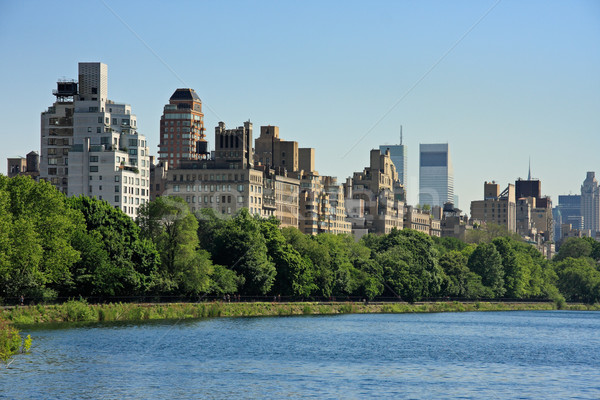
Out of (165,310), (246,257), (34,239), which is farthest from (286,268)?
(34,239)

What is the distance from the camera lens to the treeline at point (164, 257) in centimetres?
11319

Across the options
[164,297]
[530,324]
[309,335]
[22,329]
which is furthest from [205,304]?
[530,324]

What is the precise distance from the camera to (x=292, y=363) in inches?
3484

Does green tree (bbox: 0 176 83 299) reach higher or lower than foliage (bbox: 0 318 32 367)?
higher

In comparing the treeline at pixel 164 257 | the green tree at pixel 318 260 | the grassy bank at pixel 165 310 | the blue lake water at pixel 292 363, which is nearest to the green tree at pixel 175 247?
the treeline at pixel 164 257

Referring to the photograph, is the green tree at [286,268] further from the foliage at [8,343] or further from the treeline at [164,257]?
the foliage at [8,343]

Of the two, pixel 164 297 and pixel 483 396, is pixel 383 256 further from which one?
pixel 483 396

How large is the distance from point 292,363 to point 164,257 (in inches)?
2231

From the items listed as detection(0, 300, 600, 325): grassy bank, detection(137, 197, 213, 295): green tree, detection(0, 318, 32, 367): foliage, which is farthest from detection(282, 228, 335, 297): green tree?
detection(0, 318, 32, 367): foliage

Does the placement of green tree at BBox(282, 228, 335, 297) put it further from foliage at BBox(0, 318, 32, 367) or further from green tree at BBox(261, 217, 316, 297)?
foliage at BBox(0, 318, 32, 367)

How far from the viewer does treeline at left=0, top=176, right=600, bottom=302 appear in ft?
371

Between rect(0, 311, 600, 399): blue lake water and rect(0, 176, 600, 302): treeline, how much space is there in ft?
28.6

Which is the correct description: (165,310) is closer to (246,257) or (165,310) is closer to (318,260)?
(246,257)

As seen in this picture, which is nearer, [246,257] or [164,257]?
[164,257]
